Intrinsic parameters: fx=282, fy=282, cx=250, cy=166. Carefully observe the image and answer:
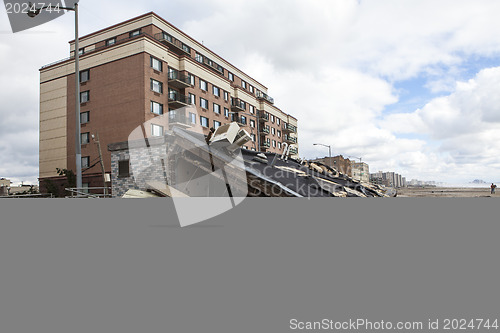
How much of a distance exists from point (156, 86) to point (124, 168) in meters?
20.8

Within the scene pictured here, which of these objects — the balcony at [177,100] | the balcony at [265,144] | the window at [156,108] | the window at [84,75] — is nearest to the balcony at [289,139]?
the balcony at [265,144]

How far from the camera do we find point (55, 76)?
3419cm

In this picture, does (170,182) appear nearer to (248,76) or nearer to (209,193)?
(209,193)

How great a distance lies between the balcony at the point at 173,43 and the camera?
34.1 meters

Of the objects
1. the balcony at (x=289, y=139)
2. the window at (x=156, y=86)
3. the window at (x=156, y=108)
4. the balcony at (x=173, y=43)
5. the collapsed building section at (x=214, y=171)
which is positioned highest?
the balcony at (x=173, y=43)

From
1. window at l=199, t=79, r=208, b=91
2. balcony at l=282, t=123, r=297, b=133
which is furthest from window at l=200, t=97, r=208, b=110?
balcony at l=282, t=123, r=297, b=133

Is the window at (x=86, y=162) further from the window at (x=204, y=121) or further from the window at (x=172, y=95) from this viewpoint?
the window at (x=204, y=121)

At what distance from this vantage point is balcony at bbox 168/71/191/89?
3212 centimetres

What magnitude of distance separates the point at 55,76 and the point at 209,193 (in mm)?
38074

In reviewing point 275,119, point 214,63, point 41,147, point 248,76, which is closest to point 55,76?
point 41,147

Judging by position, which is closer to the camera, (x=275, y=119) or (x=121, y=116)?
(x=121, y=116)

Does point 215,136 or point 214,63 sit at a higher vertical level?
point 214,63

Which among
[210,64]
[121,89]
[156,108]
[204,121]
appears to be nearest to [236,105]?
[210,64]

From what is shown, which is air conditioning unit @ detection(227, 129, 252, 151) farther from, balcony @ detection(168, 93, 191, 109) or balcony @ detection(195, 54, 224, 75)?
balcony @ detection(195, 54, 224, 75)
